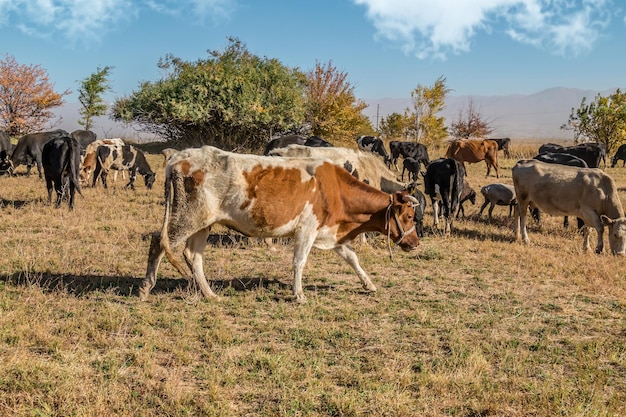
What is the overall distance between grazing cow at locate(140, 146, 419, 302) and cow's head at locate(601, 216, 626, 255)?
17.7 ft

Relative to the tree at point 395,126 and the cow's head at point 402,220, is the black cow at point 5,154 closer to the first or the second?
the cow's head at point 402,220

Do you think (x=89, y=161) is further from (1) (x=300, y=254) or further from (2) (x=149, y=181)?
(1) (x=300, y=254)

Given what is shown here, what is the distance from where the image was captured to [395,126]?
44188 mm

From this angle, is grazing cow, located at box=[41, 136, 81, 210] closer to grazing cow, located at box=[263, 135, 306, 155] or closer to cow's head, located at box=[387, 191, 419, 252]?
grazing cow, located at box=[263, 135, 306, 155]

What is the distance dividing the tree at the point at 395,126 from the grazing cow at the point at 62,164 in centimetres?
3349

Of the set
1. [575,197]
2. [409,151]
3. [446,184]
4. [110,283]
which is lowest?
[110,283]

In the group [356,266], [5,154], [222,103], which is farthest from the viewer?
[222,103]

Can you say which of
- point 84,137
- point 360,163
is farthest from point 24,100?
point 360,163

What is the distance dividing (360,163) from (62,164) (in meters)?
7.21

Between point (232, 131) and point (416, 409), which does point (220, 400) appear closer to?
point (416, 409)

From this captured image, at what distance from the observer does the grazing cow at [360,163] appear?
10969mm

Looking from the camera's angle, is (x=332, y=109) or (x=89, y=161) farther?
(x=332, y=109)

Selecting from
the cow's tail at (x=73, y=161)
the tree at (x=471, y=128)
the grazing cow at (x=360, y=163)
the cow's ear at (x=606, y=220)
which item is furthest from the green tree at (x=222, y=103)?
the tree at (x=471, y=128)

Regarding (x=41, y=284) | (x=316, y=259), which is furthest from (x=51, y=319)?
(x=316, y=259)
